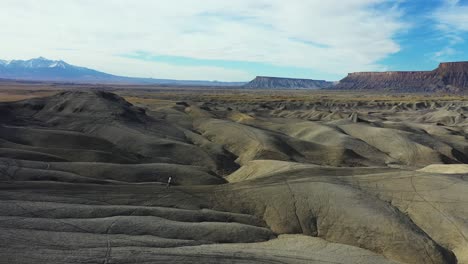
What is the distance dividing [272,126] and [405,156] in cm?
→ 1987

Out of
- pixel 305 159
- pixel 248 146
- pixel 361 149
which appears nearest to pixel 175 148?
pixel 248 146

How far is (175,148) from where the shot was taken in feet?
143

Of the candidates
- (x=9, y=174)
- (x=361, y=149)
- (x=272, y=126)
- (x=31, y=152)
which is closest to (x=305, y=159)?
(x=361, y=149)

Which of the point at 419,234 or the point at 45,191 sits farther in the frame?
the point at 45,191

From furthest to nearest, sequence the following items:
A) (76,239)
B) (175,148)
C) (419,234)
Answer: (175,148)
(419,234)
(76,239)

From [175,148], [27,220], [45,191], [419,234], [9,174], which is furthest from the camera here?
[175,148]

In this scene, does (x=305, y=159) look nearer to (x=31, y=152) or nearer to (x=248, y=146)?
(x=248, y=146)

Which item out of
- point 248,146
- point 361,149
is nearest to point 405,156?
point 361,149

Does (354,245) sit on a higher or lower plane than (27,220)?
lower

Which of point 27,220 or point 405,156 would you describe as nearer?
point 27,220

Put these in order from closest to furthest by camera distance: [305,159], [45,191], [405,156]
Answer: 1. [45,191]
2. [305,159]
3. [405,156]

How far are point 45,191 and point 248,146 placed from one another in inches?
1110

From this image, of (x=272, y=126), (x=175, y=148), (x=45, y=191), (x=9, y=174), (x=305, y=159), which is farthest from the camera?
(x=272, y=126)

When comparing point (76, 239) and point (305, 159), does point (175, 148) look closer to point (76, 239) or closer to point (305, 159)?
point (305, 159)
